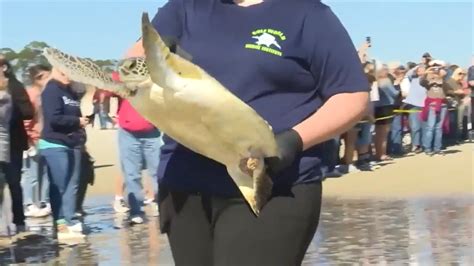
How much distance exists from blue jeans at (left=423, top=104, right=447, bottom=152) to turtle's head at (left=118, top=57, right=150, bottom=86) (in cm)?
1579

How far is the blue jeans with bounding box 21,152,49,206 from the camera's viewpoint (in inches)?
445

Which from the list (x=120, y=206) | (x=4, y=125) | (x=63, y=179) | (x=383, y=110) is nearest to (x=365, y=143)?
(x=383, y=110)

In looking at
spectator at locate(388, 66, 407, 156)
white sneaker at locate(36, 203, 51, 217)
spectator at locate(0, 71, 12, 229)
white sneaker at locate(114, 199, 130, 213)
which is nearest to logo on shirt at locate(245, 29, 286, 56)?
spectator at locate(0, 71, 12, 229)

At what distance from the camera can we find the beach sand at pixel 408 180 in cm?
1333

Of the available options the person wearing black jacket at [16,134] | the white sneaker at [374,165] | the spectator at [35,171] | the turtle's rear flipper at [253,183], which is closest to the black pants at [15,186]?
the person wearing black jacket at [16,134]

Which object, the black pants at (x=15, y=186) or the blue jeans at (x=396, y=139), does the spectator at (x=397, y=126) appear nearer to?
the blue jeans at (x=396, y=139)

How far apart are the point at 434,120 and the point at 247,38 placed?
15.6 metres

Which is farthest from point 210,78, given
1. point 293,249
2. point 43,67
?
point 43,67

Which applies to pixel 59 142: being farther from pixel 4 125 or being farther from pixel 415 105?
pixel 415 105

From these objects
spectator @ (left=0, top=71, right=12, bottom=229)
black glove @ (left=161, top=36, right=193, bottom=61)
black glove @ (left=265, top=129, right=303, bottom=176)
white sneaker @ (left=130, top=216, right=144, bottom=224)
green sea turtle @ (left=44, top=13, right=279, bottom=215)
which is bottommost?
white sneaker @ (left=130, top=216, right=144, bottom=224)

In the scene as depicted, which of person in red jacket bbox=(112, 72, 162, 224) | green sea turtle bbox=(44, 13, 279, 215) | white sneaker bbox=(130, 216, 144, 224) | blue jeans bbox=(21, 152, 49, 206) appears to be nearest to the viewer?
green sea turtle bbox=(44, 13, 279, 215)

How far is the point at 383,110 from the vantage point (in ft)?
56.5

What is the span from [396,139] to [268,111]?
16.0 m

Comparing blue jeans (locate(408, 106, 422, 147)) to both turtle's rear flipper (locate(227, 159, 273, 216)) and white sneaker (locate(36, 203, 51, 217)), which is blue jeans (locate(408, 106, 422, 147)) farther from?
turtle's rear flipper (locate(227, 159, 273, 216))
